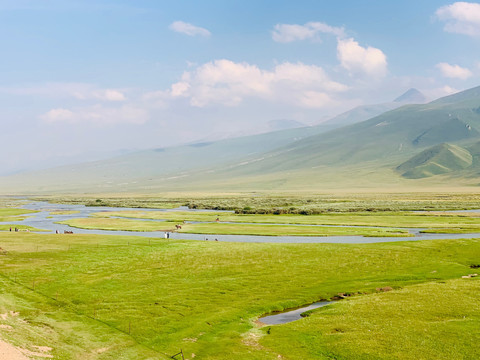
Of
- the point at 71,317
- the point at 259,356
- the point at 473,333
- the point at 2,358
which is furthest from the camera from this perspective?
the point at 71,317

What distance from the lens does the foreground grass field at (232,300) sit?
106 ft

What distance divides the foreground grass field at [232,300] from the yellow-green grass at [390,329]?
0.13 m

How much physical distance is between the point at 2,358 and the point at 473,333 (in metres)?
Answer: 33.4

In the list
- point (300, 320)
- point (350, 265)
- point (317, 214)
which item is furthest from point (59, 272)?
point (317, 214)

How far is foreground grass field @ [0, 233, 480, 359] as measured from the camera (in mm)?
32294

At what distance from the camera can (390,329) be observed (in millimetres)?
35031

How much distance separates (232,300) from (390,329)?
15.7m

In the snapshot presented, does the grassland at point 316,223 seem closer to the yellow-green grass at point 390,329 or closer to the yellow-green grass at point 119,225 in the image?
the yellow-green grass at point 119,225

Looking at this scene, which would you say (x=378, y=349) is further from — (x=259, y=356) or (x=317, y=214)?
(x=317, y=214)

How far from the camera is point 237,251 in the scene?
69.0 meters

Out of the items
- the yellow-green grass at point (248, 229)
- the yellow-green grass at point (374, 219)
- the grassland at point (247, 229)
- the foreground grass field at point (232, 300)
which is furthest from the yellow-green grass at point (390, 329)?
the yellow-green grass at point (374, 219)

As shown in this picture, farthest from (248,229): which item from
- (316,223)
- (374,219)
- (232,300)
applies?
(232,300)

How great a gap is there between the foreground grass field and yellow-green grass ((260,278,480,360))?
0.42 feet

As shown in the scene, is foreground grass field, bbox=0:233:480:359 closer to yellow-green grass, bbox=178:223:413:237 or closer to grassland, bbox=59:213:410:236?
yellow-green grass, bbox=178:223:413:237
